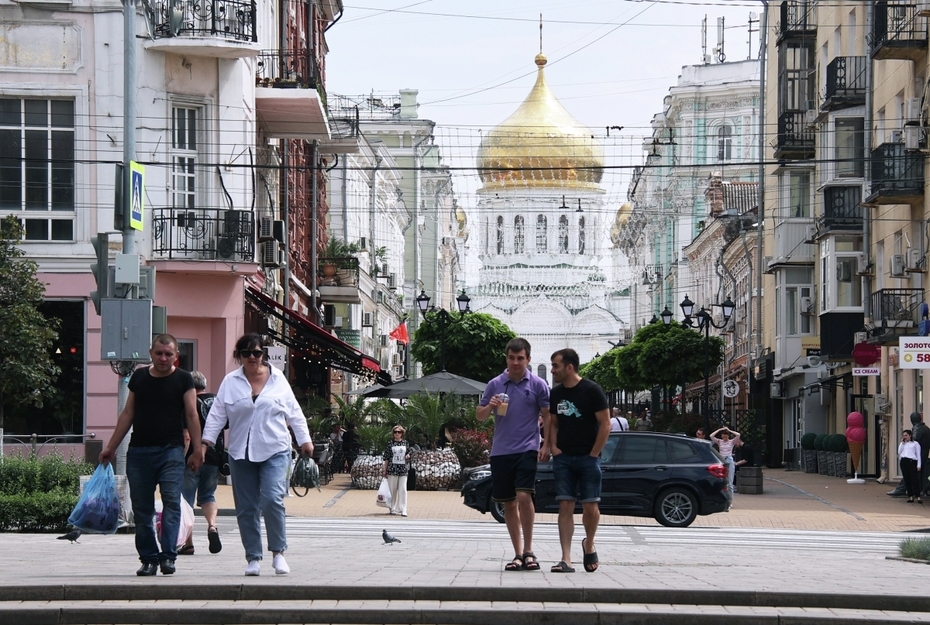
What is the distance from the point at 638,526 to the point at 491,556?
8455mm

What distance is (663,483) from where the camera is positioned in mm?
23656

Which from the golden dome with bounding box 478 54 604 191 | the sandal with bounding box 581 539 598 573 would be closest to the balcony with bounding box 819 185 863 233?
the sandal with bounding box 581 539 598 573

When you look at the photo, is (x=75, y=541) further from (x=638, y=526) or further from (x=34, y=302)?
(x=34, y=302)

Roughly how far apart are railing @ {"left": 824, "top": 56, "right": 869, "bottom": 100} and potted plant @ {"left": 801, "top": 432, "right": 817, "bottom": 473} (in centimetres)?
1012

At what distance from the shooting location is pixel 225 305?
31.7 meters

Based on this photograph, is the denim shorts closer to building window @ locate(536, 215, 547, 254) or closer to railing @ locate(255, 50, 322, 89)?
railing @ locate(255, 50, 322, 89)

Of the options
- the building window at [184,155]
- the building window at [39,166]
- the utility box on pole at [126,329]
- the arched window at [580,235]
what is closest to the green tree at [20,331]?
the building window at [39,166]

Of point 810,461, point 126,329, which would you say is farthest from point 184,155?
point 810,461

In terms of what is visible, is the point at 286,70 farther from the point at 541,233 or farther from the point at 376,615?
the point at 541,233

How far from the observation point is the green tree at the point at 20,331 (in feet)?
84.8

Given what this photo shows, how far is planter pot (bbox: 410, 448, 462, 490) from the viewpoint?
106 ft

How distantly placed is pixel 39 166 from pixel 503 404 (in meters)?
19.0

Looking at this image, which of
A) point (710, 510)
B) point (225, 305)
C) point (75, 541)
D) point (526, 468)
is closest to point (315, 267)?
point (225, 305)

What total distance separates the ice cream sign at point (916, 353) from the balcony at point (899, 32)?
10.1 meters
